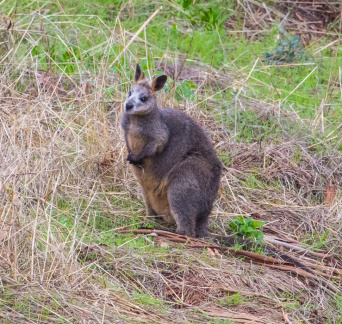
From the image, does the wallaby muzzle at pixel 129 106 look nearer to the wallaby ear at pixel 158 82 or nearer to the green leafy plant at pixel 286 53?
the wallaby ear at pixel 158 82

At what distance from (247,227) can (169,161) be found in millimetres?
940

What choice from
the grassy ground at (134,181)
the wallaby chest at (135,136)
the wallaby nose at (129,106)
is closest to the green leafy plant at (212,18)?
the grassy ground at (134,181)

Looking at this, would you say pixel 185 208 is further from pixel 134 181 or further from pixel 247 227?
pixel 134 181

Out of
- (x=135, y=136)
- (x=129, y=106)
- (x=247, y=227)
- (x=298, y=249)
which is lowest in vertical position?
(x=298, y=249)

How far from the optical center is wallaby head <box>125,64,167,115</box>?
213 inches

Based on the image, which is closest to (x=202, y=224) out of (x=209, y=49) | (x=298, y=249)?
(x=298, y=249)

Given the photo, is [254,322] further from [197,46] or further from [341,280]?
[197,46]

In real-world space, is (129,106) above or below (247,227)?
Answer: above

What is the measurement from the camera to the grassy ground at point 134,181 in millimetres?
4180

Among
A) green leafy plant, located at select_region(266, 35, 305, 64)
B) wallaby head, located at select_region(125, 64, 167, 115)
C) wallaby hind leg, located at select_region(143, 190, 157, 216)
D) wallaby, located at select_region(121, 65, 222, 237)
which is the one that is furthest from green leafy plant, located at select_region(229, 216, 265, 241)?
green leafy plant, located at select_region(266, 35, 305, 64)

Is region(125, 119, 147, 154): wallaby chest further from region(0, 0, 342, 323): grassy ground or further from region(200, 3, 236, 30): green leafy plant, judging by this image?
region(200, 3, 236, 30): green leafy plant

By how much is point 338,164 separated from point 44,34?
3.61 meters

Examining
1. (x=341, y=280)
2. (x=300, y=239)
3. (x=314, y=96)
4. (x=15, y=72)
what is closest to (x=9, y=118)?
(x=15, y=72)

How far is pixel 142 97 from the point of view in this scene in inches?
217
